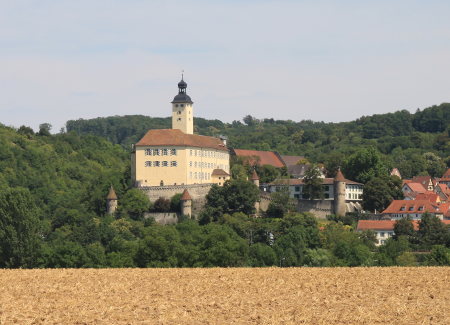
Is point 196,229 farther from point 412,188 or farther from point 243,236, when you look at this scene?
point 412,188

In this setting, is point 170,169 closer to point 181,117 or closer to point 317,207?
point 181,117

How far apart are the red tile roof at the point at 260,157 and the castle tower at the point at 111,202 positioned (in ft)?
73.0

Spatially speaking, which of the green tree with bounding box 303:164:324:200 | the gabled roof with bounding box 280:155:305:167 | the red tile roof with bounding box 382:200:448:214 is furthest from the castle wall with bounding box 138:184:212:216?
the gabled roof with bounding box 280:155:305:167

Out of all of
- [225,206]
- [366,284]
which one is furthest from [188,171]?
[366,284]

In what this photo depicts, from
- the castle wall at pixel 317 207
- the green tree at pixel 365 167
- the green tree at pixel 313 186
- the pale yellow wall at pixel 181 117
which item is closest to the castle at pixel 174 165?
the pale yellow wall at pixel 181 117

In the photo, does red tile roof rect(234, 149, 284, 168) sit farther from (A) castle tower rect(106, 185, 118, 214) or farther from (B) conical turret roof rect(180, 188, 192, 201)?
(A) castle tower rect(106, 185, 118, 214)

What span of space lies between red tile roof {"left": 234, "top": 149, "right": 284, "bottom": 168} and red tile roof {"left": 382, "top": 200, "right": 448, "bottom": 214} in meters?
19.7

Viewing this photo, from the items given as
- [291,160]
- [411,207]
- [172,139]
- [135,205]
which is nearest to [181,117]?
[172,139]

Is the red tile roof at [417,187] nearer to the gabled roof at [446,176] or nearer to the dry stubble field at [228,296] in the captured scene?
the gabled roof at [446,176]

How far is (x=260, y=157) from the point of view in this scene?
466 feet

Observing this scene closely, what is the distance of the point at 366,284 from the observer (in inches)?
1877

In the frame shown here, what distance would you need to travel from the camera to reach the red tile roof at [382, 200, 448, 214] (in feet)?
397

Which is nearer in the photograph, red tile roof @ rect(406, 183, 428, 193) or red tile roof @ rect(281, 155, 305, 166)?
red tile roof @ rect(406, 183, 428, 193)

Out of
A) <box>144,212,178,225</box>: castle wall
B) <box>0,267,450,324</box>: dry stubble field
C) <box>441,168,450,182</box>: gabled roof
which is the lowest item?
<box>0,267,450,324</box>: dry stubble field
